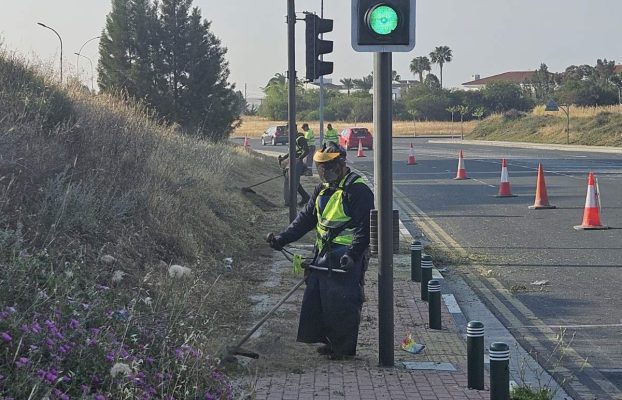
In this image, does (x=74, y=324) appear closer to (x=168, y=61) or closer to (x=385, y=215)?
(x=385, y=215)

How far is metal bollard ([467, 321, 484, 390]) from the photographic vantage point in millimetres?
6207

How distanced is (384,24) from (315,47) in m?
6.04

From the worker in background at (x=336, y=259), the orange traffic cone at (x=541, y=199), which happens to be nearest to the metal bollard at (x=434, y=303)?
the worker in background at (x=336, y=259)

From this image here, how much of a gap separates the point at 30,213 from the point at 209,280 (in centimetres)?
221

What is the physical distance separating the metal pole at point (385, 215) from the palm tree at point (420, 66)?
12649cm

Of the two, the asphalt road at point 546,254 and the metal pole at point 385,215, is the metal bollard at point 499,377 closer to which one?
the asphalt road at point 546,254

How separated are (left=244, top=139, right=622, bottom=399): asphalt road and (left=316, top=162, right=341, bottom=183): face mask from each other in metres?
2.24

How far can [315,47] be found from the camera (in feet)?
41.3

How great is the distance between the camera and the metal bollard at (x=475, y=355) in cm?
621

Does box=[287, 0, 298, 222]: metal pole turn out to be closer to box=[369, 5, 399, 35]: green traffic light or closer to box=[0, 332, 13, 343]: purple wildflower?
box=[369, 5, 399, 35]: green traffic light

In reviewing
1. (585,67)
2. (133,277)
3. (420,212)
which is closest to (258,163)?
(420,212)

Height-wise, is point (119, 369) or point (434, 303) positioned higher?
point (119, 369)

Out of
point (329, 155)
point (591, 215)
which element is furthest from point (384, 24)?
point (591, 215)

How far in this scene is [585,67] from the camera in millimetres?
119875
